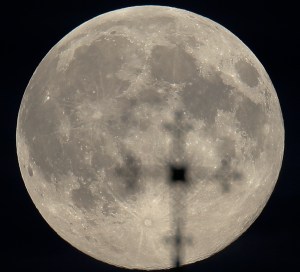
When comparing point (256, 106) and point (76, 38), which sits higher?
point (76, 38)

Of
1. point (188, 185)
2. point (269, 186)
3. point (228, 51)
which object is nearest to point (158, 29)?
point (228, 51)

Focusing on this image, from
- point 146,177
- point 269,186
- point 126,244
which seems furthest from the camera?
point 269,186

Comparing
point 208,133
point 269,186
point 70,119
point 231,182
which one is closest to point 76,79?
point 70,119

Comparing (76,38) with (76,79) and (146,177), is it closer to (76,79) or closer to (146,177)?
(76,79)

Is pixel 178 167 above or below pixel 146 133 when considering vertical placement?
below

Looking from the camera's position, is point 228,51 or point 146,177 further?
point 228,51

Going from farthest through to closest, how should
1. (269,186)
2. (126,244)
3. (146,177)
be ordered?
(269,186) → (126,244) → (146,177)

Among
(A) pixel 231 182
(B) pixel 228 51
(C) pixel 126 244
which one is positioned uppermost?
(B) pixel 228 51

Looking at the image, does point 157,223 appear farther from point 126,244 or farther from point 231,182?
point 231,182
